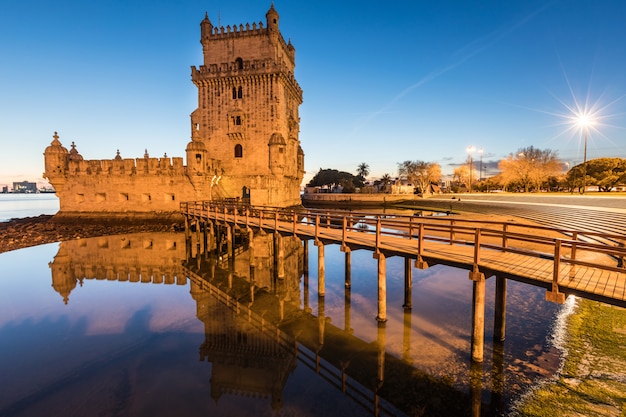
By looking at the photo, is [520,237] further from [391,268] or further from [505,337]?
[391,268]

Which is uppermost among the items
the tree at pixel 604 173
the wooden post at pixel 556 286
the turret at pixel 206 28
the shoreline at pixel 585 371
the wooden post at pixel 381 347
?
the turret at pixel 206 28

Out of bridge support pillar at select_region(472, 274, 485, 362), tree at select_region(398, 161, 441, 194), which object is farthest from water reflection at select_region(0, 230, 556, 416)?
tree at select_region(398, 161, 441, 194)

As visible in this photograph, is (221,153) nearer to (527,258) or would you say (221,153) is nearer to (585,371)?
(527,258)

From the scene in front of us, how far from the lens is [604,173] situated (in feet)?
172

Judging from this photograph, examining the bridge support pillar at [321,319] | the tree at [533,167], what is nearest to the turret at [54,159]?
the bridge support pillar at [321,319]

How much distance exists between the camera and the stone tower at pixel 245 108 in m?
35.6

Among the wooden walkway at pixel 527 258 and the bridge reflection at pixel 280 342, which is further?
the bridge reflection at pixel 280 342

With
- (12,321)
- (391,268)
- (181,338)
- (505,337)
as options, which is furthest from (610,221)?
(12,321)

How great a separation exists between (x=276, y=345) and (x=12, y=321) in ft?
34.9

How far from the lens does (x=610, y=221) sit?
17.4 metres

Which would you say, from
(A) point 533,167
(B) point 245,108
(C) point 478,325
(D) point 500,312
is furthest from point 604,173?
(C) point 478,325

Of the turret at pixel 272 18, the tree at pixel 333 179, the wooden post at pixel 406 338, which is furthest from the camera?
the tree at pixel 333 179

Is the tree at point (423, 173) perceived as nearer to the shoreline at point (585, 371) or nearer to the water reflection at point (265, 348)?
the water reflection at point (265, 348)

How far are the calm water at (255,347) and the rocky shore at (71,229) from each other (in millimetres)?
12874
